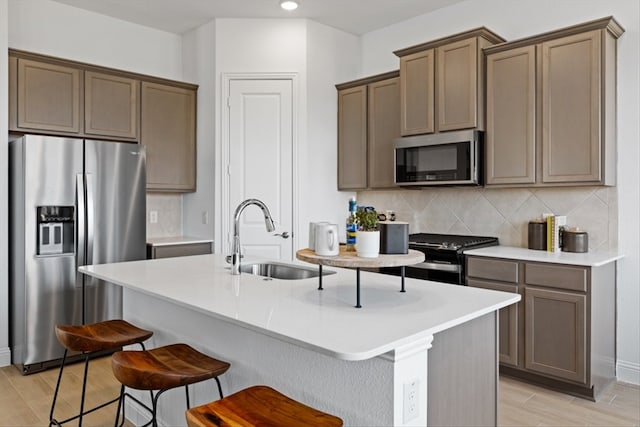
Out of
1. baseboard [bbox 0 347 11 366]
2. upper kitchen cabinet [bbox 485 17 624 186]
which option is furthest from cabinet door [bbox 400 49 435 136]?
baseboard [bbox 0 347 11 366]

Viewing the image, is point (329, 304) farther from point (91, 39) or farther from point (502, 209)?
point (91, 39)

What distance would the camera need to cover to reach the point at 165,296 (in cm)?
184

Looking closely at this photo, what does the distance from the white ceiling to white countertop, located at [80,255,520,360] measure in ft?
8.71

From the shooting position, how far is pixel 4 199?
349 cm

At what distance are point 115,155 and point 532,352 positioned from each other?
3.41 meters

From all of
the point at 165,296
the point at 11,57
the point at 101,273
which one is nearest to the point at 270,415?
the point at 165,296

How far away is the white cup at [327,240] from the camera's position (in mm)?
1695

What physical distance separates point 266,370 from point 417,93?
9.05 feet

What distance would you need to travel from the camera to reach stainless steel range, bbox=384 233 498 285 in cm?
339

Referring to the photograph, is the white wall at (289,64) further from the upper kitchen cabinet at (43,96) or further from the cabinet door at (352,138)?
the upper kitchen cabinet at (43,96)

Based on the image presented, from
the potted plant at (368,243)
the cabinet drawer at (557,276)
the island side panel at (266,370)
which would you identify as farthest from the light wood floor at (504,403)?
the potted plant at (368,243)

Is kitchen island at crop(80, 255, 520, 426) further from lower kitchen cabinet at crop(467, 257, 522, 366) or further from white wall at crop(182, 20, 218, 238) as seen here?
white wall at crop(182, 20, 218, 238)

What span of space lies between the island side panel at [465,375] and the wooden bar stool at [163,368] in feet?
2.57

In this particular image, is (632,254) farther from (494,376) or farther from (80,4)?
(80,4)
